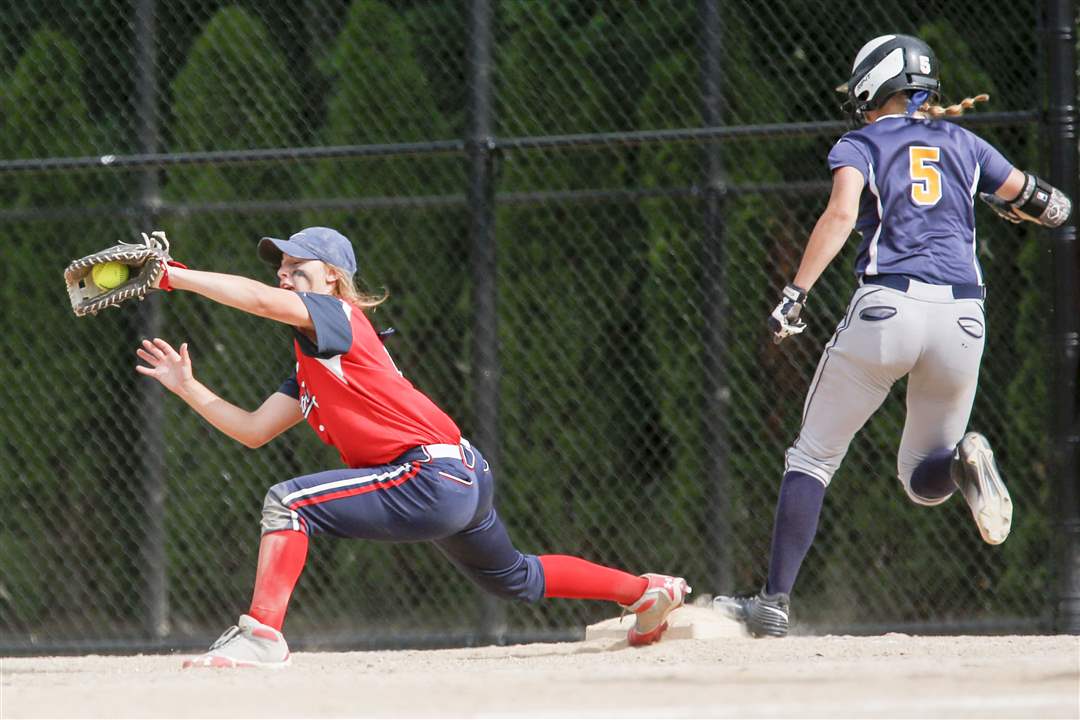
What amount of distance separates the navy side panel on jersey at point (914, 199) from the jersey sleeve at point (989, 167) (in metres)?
0.06

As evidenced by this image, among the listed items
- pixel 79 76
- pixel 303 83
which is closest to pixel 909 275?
pixel 303 83

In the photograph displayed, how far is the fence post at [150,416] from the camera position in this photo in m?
5.93

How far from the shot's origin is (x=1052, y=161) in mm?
5328

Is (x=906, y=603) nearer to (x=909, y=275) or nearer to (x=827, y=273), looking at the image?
(x=827, y=273)

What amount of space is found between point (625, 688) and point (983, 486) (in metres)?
1.40

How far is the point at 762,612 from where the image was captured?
437 centimetres

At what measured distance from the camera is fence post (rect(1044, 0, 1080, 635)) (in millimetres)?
5273

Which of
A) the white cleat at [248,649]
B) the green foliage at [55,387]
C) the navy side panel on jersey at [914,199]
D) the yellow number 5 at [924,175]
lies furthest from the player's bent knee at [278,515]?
the green foliage at [55,387]

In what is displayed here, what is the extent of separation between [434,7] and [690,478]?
2435 millimetres

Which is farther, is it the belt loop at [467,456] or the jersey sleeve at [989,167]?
the jersey sleeve at [989,167]

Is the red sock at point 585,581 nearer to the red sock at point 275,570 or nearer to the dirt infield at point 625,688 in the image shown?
the dirt infield at point 625,688

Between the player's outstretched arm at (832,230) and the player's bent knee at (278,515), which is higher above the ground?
the player's bent knee at (278,515)

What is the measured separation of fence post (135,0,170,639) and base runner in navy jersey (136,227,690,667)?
171cm

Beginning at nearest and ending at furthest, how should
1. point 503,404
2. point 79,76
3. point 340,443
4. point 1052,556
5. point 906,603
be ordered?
1. point 340,443
2. point 1052,556
3. point 906,603
4. point 503,404
5. point 79,76
